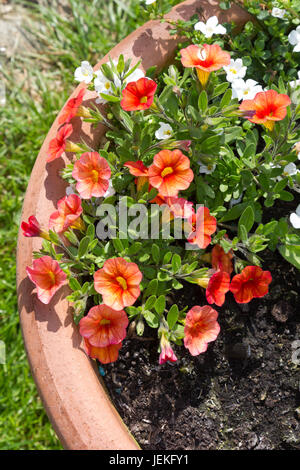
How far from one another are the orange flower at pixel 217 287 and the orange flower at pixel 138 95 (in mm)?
535

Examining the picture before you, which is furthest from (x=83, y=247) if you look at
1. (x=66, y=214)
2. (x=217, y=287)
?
(x=217, y=287)

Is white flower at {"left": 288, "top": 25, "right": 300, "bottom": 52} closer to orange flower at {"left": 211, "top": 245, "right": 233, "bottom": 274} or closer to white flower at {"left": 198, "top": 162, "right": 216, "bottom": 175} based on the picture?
white flower at {"left": 198, "top": 162, "right": 216, "bottom": 175}

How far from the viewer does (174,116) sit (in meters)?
1.66

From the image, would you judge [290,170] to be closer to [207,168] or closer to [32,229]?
[207,168]

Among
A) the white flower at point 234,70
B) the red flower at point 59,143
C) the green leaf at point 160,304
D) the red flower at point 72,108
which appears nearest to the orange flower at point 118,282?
the green leaf at point 160,304

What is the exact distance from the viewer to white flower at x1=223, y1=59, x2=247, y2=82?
5.61ft

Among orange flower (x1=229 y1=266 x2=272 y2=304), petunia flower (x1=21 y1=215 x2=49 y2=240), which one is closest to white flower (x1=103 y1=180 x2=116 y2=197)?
petunia flower (x1=21 y1=215 x2=49 y2=240)

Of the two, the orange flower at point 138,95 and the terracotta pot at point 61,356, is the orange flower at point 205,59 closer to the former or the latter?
the orange flower at point 138,95

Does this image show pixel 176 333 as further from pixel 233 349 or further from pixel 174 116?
pixel 174 116

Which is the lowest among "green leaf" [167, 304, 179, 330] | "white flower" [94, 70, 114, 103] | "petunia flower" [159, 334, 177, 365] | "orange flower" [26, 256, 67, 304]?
"petunia flower" [159, 334, 177, 365]

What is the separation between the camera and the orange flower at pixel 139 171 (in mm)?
1485

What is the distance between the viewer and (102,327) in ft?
4.85

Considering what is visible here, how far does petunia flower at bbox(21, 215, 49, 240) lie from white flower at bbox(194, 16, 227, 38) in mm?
822

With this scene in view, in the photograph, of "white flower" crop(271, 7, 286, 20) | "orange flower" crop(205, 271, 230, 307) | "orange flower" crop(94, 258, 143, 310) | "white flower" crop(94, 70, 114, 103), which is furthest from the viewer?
"white flower" crop(271, 7, 286, 20)
